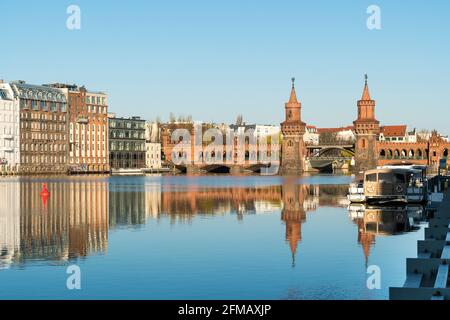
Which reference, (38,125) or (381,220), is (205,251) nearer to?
(381,220)

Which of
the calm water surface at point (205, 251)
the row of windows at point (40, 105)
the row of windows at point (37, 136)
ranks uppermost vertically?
the row of windows at point (40, 105)

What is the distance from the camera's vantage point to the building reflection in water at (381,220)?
41.2 m

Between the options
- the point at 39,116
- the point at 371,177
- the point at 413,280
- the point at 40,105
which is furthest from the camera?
the point at 39,116

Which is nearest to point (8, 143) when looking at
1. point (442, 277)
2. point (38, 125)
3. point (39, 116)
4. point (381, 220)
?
point (38, 125)

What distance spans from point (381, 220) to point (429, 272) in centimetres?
3108

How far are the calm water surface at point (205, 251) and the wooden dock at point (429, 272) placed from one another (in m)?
2.26

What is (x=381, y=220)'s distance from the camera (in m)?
50.3

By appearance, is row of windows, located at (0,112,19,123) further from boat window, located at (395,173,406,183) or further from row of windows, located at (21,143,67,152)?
boat window, located at (395,173,406,183)

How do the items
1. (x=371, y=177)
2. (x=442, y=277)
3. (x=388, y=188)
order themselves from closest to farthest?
(x=442, y=277), (x=388, y=188), (x=371, y=177)

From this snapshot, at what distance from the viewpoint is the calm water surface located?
84.5 feet

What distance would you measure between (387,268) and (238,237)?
12682 mm

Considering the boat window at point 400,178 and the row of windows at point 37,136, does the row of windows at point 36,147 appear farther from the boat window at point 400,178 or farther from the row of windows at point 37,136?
the boat window at point 400,178

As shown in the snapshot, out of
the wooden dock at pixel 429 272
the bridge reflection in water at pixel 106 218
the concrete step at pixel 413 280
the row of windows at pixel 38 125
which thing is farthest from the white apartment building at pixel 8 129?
the concrete step at pixel 413 280
